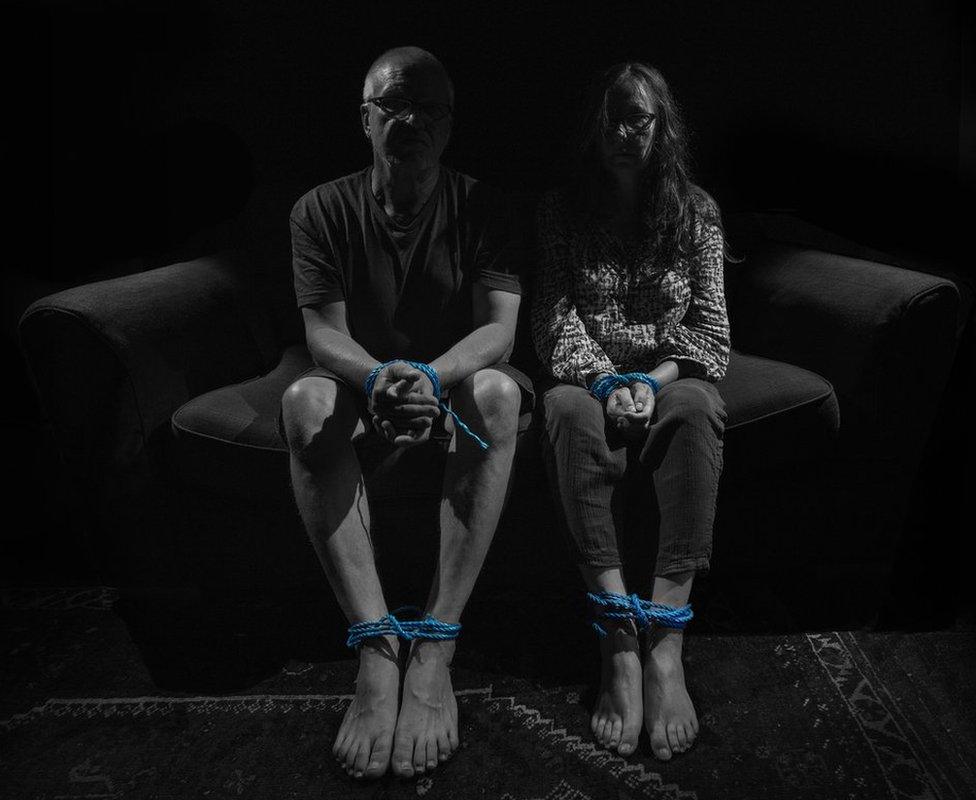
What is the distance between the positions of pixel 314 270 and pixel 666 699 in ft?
3.30

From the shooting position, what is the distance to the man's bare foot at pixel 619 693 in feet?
4.08

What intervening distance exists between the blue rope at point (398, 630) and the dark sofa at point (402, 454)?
0.23 m

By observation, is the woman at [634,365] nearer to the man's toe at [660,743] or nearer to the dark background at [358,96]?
the man's toe at [660,743]

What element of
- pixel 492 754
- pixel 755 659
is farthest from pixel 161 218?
pixel 755 659

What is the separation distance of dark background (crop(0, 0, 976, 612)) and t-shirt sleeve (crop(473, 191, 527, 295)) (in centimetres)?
81

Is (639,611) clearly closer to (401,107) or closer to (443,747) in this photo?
(443,747)

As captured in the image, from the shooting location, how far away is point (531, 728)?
1.30 meters

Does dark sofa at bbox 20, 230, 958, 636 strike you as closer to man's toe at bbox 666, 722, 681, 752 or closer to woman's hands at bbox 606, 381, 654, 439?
woman's hands at bbox 606, 381, 654, 439

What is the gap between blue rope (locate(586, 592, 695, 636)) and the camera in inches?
51.8

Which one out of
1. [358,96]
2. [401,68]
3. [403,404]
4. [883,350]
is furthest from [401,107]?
[883,350]

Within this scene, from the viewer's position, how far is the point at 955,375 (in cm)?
179

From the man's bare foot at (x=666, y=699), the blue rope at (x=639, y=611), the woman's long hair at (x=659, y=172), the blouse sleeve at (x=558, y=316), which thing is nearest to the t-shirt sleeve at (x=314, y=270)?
the blouse sleeve at (x=558, y=316)

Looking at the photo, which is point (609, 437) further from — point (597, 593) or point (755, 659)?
point (755, 659)

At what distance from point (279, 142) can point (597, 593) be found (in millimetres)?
1656
